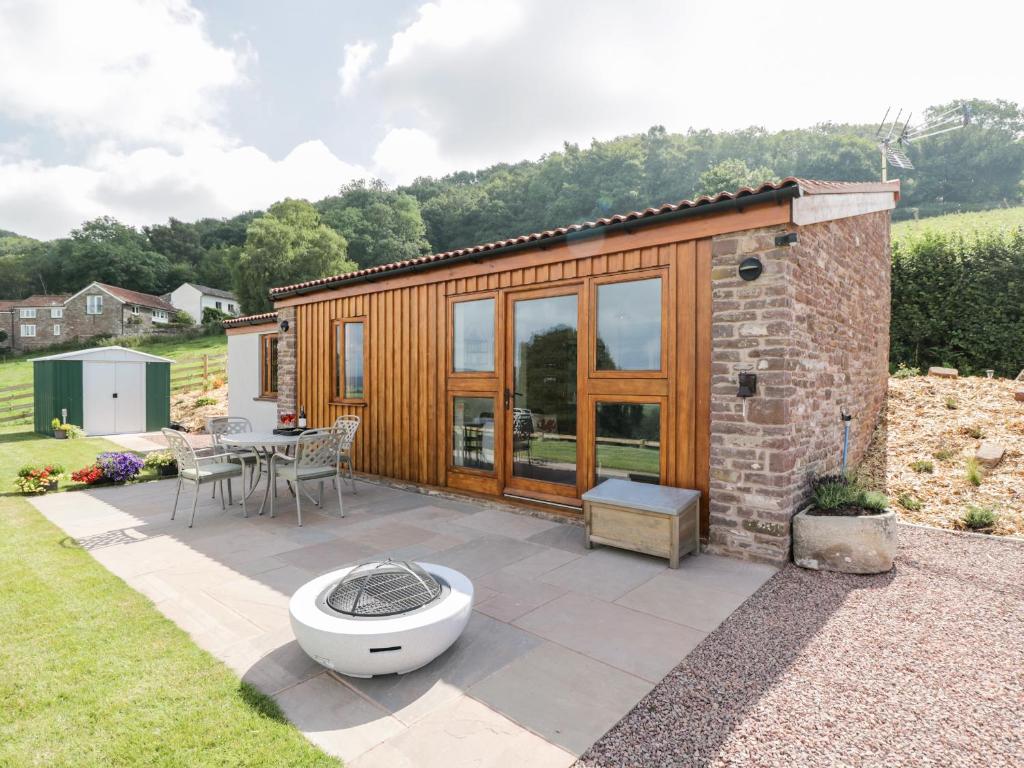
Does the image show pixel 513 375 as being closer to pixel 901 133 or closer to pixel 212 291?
pixel 901 133

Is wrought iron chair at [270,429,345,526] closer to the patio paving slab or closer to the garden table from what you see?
the garden table

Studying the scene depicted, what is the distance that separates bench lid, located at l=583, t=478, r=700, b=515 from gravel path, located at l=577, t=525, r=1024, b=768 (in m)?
0.84

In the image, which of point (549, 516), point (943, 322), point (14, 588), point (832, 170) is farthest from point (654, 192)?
point (14, 588)

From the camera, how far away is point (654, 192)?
32.3m

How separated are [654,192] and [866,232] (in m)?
27.8

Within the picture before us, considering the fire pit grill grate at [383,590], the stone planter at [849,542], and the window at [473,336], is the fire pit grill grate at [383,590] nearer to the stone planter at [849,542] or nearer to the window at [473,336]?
the stone planter at [849,542]

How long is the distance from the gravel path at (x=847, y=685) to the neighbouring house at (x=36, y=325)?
48335mm

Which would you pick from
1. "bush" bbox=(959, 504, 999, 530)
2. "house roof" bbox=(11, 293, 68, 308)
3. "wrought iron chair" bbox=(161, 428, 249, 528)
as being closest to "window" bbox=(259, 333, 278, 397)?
"wrought iron chair" bbox=(161, 428, 249, 528)

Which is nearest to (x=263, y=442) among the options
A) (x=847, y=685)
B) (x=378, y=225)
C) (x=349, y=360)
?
(x=349, y=360)

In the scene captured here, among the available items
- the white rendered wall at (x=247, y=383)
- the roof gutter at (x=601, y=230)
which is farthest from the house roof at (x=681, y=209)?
the white rendered wall at (x=247, y=383)

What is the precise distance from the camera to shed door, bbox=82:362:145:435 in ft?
43.4

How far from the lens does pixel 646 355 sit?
16.2ft

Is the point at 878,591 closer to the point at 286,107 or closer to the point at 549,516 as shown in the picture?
the point at 549,516

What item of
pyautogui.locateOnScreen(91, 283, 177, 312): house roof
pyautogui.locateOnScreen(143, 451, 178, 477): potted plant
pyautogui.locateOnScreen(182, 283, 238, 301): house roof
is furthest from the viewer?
pyautogui.locateOnScreen(182, 283, 238, 301): house roof
